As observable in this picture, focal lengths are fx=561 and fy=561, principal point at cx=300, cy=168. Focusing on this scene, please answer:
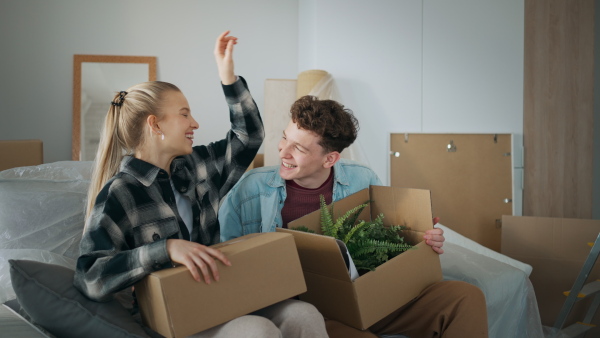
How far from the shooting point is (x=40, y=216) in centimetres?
177

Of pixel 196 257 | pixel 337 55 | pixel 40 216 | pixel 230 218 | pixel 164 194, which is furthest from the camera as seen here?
pixel 337 55

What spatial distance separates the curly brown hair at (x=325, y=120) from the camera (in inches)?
73.8

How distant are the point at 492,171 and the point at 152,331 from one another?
10.3 ft

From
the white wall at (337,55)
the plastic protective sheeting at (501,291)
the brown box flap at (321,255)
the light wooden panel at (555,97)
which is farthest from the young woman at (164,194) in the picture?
the light wooden panel at (555,97)

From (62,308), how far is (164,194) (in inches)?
15.7

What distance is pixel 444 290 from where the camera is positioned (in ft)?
5.29

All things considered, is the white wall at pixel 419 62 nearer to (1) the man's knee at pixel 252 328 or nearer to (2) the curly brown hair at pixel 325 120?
(2) the curly brown hair at pixel 325 120

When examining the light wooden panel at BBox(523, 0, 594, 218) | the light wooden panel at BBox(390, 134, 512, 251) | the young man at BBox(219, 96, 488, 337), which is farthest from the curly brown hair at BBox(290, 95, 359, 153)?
the light wooden panel at BBox(523, 0, 594, 218)

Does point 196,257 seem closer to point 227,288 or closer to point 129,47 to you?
point 227,288

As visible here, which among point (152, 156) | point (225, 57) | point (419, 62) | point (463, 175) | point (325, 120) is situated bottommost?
point (463, 175)

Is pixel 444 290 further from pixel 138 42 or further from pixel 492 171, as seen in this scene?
pixel 138 42

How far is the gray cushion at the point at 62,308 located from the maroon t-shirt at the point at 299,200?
76 cm

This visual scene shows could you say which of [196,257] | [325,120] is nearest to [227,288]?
[196,257]

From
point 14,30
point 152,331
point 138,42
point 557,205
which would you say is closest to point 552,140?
point 557,205
